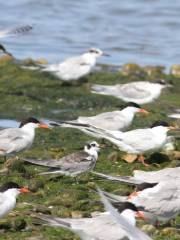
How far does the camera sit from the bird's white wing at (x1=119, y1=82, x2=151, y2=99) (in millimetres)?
11820

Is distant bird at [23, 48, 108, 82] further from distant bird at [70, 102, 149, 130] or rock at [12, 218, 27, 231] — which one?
rock at [12, 218, 27, 231]

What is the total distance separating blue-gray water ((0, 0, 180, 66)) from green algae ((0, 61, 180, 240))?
8.02 feet

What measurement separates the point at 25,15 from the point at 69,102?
9.58m

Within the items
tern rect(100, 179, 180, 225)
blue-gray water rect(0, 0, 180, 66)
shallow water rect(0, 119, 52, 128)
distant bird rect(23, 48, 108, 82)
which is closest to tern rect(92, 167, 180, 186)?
tern rect(100, 179, 180, 225)

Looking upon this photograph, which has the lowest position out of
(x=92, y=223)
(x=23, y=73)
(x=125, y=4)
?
(x=125, y=4)

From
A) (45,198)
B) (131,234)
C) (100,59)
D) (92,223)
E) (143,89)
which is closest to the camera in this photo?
(131,234)

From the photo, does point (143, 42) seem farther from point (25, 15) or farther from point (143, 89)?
point (143, 89)

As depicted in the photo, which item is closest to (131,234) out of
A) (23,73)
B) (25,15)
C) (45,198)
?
(45,198)

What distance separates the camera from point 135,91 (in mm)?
11828

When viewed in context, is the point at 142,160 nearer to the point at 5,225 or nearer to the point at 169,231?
the point at 169,231

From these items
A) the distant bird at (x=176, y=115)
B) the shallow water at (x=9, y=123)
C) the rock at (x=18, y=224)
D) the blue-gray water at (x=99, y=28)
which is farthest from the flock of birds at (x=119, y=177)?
the blue-gray water at (x=99, y=28)

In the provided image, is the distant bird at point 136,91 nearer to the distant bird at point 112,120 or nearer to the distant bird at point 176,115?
the distant bird at point 176,115

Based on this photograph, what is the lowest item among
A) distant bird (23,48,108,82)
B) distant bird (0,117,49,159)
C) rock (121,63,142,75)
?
rock (121,63,142,75)

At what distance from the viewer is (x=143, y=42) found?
1869cm
